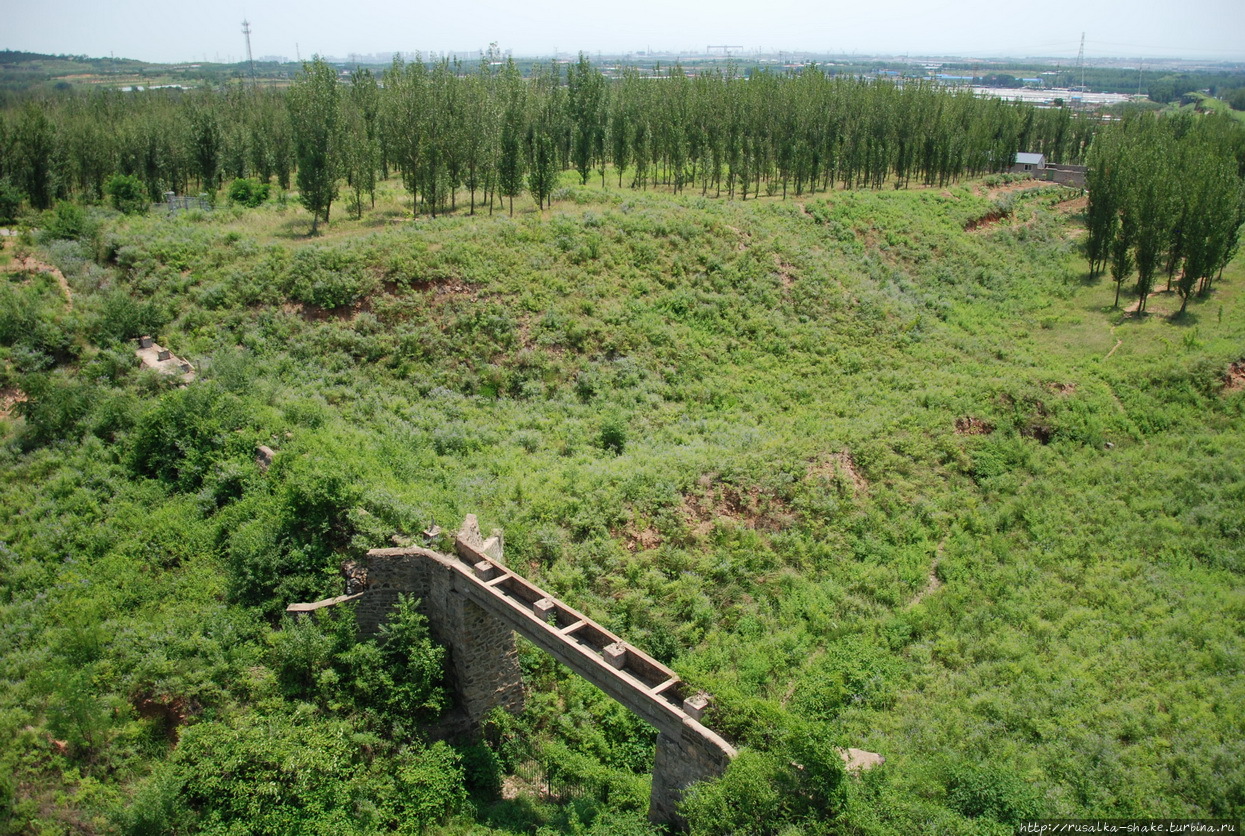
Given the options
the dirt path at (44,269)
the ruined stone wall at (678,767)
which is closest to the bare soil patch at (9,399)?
the dirt path at (44,269)

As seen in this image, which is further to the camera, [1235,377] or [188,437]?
[1235,377]

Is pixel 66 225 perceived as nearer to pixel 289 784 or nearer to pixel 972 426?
pixel 289 784

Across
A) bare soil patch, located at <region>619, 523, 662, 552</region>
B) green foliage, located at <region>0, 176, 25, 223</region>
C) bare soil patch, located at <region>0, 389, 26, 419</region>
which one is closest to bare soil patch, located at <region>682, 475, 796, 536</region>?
bare soil patch, located at <region>619, 523, 662, 552</region>

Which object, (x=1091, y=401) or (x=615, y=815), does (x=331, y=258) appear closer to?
(x=615, y=815)

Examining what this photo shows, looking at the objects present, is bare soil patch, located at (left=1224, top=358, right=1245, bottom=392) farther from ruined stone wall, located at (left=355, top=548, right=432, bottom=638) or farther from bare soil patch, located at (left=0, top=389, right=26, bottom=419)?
bare soil patch, located at (left=0, top=389, right=26, bottom=419)

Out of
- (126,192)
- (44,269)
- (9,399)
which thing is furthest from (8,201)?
(9,399)

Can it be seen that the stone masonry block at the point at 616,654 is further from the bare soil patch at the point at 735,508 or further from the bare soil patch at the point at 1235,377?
the bare soil patch at the point at 1235,377
